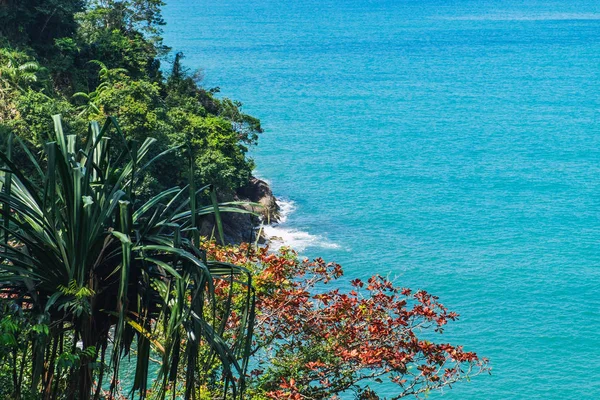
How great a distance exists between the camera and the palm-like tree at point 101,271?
7.19 metres

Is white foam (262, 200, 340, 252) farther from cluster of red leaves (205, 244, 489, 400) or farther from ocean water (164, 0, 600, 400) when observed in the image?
cluster of red leaves (205, 244, 489, 400)

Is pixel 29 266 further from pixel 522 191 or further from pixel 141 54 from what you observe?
pixel 522 191

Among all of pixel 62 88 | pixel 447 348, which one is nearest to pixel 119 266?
pixel 447 348

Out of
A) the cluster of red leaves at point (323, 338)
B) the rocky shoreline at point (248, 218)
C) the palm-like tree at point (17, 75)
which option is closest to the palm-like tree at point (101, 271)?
the cluster of red leaves at point (323, 338)

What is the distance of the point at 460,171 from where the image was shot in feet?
167

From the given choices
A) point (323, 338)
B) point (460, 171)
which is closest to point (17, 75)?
point (323, 338)

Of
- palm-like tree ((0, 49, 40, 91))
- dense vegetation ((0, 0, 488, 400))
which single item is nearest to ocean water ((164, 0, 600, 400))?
dense vegetation ((0, 0, 488, 400))

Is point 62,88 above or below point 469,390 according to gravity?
above

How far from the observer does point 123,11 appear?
42406 millimetres

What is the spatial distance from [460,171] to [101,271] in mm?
44519

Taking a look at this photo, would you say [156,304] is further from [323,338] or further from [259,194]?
[259,194]

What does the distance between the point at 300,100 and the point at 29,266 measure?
63.3 meters

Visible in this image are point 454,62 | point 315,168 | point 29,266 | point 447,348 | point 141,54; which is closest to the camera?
point 29,266

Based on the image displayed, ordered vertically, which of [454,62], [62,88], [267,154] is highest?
[454,62]
